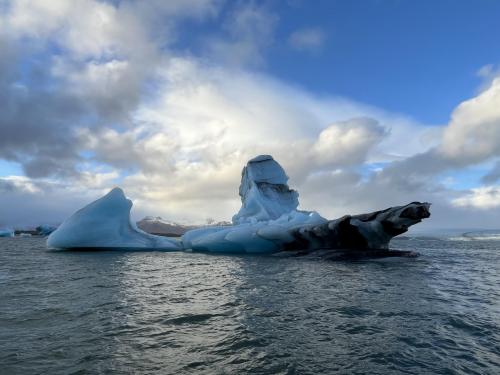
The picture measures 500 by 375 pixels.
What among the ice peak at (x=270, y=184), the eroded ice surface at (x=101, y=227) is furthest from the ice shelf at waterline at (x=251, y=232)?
the ice peak at (x=270, y=184)

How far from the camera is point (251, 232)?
25.5 meters

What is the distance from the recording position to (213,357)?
5.27 m

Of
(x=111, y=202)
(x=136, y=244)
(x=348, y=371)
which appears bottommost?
(x=348, y=371)

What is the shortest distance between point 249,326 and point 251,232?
18585 mm

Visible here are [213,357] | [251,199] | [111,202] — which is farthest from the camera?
[251,199]

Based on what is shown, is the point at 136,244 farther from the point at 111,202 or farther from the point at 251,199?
the point at 251,199

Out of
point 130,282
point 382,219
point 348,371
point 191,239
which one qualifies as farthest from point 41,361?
point 191,239

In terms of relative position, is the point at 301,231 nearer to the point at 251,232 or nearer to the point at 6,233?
the point at 251,232

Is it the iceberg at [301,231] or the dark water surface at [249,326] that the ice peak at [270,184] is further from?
the dark water surface at [249,326]

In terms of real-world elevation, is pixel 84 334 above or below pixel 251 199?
below

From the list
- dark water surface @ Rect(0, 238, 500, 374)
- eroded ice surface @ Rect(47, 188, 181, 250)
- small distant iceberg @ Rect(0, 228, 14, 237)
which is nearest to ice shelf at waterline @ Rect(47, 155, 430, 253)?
eroded ice surface @ Rect(47, 188, 181, 250)

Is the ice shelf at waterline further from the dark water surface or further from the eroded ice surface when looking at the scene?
the dark water surface

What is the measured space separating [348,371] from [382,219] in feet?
53.1

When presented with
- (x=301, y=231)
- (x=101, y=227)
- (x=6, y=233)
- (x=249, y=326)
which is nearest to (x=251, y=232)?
(x=301, y=231)
